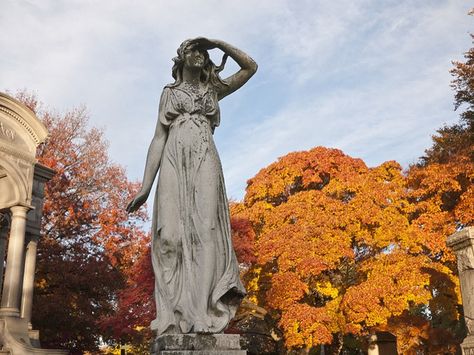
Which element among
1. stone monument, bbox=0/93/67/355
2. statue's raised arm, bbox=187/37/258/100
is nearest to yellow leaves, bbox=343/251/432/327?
stone monument, bbox=0/93/67/355

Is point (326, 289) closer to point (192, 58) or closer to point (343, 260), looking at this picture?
point (343, 260)

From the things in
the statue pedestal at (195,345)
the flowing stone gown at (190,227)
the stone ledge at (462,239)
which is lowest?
the statue pedestal at (195,345)

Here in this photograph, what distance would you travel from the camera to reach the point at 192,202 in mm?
4027

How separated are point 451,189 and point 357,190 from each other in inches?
152

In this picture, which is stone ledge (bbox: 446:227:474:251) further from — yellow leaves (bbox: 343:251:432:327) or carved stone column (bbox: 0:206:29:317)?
carved stone column (bbox: 0:206:29:317)

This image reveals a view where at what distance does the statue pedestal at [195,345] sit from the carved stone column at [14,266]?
13.9 metres

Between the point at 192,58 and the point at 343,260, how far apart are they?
17419 millimetres

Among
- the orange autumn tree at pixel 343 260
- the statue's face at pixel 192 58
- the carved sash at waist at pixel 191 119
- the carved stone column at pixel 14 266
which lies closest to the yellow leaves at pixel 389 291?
the orange autumn tree at pixel 343 260

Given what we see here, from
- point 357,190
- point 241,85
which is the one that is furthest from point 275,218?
point 241,85

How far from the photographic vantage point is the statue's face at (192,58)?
4336mm

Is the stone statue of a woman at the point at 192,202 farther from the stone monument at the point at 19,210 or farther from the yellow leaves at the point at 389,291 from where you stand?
the yellow leaves at the point at 389,291

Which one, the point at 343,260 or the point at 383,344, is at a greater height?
the point at 343,260

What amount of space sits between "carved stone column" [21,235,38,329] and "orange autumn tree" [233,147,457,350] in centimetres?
834

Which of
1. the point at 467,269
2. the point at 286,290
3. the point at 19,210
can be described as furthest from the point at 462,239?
the point at 19,210
